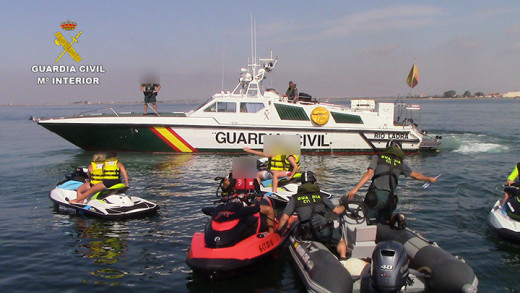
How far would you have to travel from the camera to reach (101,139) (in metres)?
19.4

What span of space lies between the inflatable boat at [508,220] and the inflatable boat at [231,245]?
4.55m

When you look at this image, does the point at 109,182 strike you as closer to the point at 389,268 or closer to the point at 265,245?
the point at 265,245

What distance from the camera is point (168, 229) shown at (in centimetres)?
923

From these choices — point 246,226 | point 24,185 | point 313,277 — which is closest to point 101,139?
point 24,185

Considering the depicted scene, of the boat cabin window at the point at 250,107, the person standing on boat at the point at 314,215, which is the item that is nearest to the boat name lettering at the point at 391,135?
the boat cabin window at the point at 250,107

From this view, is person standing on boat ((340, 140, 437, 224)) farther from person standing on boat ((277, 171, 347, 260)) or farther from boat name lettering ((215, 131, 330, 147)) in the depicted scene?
boat name lettering ((215, 131, 330, 147))

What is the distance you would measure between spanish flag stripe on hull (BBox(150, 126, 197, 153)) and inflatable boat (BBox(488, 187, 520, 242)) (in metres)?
13.6

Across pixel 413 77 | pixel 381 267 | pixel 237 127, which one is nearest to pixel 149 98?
pixel 237 127

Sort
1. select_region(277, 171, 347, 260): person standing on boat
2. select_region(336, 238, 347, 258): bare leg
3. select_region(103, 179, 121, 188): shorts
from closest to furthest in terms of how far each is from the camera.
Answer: select_region(336, 238, 347, 258): bare leg < select_region(277, 171, 347, 260): person standing on boat < select_region(103, 179, 121, 188): shorts

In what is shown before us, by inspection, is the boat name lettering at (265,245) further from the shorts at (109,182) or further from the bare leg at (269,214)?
the shorts at (109,182)

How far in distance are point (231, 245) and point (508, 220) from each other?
5604 mm

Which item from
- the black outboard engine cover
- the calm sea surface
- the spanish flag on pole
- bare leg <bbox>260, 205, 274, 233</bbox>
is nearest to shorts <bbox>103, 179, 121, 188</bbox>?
the calm sea surface

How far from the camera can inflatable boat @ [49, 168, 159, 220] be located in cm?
968

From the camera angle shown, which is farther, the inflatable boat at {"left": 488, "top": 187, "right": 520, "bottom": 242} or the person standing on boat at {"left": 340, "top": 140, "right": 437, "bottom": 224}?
the inflatable boat at {"left": 488, "top": 187, "right": 520, "bottom": 242}
